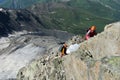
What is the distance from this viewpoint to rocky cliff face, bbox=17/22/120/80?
990 inches

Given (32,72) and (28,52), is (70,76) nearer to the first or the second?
(32,72)

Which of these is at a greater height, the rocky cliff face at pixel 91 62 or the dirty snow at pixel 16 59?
the rocky cliff face at pixel 91 62

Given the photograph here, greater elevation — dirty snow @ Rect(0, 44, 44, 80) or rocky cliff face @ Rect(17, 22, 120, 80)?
rocky cliff face @ Rect(17, 22, 120, 80)

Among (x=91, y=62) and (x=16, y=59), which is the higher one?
(x=91, y=62)

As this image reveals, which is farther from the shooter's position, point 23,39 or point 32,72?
point 23,39

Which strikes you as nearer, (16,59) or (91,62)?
(91,62)

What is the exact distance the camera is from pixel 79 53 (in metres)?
31.2

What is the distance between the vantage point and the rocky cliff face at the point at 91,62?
25150 mm

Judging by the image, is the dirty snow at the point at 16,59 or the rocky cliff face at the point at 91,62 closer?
the rocky cliff face at the point at 91,62

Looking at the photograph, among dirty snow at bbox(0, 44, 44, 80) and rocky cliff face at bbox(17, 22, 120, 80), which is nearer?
rocky cliff face at bbox(17, 22, 120, 80)

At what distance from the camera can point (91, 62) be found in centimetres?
2695

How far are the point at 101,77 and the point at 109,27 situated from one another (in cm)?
986

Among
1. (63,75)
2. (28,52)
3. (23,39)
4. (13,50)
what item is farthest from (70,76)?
(23,39)

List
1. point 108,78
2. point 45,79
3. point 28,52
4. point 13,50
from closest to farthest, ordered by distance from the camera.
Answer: point 108,78
point 45,79
point 28,52
point 13,50
